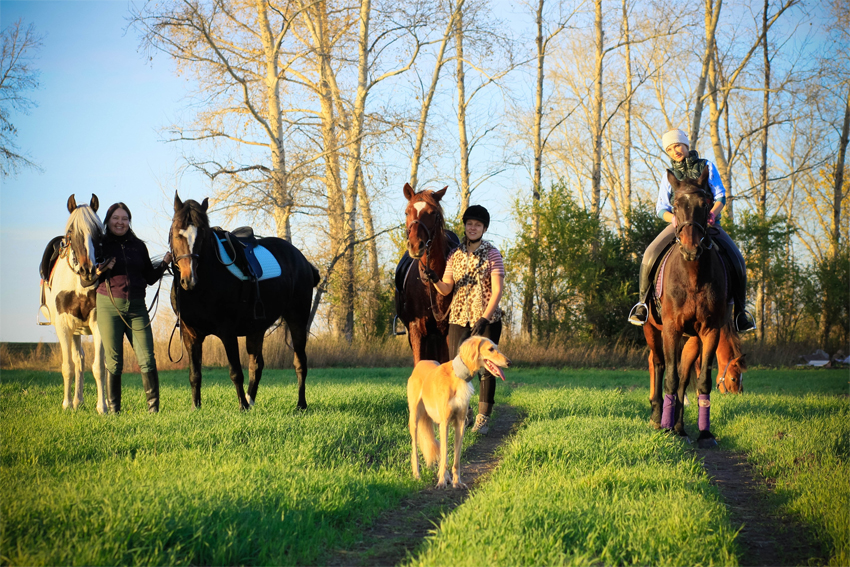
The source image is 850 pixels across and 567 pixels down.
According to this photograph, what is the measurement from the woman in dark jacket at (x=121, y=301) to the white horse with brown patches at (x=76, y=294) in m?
0.17

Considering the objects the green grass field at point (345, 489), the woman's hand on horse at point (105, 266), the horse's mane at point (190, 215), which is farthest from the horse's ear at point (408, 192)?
the woman's hand on horse at point (105, 266)

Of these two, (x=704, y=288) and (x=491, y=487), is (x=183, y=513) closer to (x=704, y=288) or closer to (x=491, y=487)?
(x=491, y=487)

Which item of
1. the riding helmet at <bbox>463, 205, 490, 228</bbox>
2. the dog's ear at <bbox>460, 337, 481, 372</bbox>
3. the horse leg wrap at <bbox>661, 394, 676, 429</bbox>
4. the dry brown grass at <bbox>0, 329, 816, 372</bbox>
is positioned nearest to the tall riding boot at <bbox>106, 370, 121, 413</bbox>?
the riding helmet at <bbox>463, 205, 490, 228</bbox>

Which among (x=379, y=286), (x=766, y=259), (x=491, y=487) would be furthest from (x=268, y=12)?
(x=766, y=259)

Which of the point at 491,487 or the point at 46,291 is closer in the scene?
the point at 491,487

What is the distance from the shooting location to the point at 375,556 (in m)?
4.02

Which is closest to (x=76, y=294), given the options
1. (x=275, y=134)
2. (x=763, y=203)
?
(x=275, y=134)

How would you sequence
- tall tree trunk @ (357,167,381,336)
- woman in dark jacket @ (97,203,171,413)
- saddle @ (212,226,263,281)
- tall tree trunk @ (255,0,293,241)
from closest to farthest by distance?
woman in dark jacket @ (97,203,171,413) < saddle @ (212,226,263,281) < tall tree trunk @ (255,0,293,241) < tall tree trunk @ (357,167,381,336)

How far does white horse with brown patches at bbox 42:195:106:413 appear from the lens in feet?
26.6

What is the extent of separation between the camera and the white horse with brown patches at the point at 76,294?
809 cm

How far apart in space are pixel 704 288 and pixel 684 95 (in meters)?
28.4

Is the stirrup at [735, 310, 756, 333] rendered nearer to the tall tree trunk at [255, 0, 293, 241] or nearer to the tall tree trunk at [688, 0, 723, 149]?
the tall tree trunk at [255, 0, 293, 241]

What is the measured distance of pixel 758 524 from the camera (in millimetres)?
4840

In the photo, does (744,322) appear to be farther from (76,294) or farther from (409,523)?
(76,294)
